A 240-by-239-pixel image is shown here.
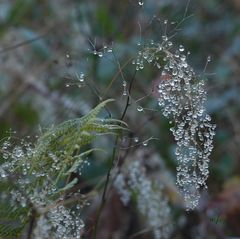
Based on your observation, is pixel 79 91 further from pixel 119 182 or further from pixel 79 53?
pixel 119 182

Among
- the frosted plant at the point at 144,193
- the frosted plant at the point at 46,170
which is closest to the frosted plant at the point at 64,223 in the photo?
the frosted plant at the point at 46,170

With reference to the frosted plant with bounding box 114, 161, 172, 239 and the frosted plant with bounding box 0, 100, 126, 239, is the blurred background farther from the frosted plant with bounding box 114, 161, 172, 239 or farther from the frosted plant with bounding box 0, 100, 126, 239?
the frosted plant with bounding box 0, 100, 126, 239

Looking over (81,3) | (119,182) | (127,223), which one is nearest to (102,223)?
(127,223)

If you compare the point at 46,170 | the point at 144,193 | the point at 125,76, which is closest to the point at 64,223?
the point at 46,170

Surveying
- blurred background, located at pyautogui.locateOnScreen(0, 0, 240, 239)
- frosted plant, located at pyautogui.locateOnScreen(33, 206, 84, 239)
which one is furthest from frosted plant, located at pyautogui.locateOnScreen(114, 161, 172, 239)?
frosted plant, located at pyautogui.locateOnScreen(33, 206, 84, 239)

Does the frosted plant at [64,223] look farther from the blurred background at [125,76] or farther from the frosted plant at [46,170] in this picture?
the blurred background at [125,76]
